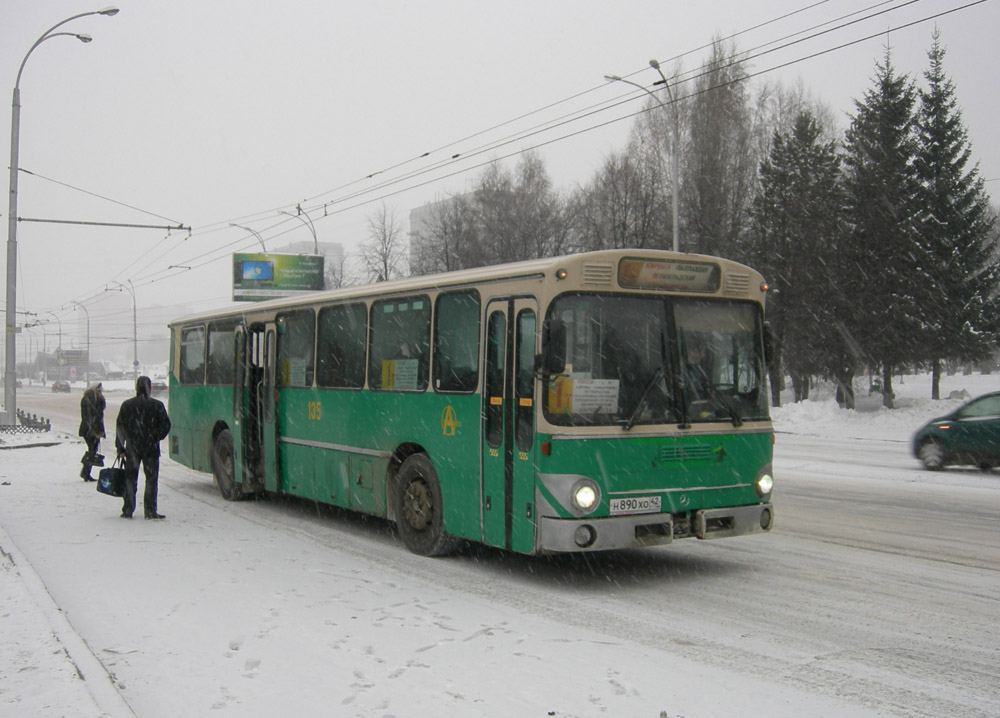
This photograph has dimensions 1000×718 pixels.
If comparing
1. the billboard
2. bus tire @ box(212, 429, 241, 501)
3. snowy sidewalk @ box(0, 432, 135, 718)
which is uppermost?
the billboard

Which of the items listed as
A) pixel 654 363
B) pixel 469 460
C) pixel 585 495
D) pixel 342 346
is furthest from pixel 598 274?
pixel 342 346

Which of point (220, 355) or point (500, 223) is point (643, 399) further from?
point (500, 223)

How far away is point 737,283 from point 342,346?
4.75 metres

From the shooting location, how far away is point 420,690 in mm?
5398

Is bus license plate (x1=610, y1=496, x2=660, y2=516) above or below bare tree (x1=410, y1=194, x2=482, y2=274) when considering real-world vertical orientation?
below

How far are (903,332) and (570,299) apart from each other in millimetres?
31873

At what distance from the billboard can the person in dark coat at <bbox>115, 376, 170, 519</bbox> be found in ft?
168

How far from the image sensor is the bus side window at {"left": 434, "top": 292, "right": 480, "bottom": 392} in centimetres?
891

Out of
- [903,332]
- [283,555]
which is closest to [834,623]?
[283,555]

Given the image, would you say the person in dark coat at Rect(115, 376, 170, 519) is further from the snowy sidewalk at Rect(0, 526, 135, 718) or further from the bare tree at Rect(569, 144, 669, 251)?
the bare tree at Rect(569, 144, 669, 251)

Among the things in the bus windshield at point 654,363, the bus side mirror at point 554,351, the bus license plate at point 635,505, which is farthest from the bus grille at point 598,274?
the bus license plate at point 635,505

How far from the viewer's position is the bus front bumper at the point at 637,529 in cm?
→ 776

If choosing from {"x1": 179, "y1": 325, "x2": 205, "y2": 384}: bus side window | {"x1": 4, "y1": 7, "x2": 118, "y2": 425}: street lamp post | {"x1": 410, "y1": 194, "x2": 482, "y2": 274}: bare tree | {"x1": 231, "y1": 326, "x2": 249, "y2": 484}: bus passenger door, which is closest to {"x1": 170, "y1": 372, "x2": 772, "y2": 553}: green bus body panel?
{"x1": 231, "y1": 326, "x2": 249, "y2": 484}: bus passenger door

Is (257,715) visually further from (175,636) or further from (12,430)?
(12,430)
